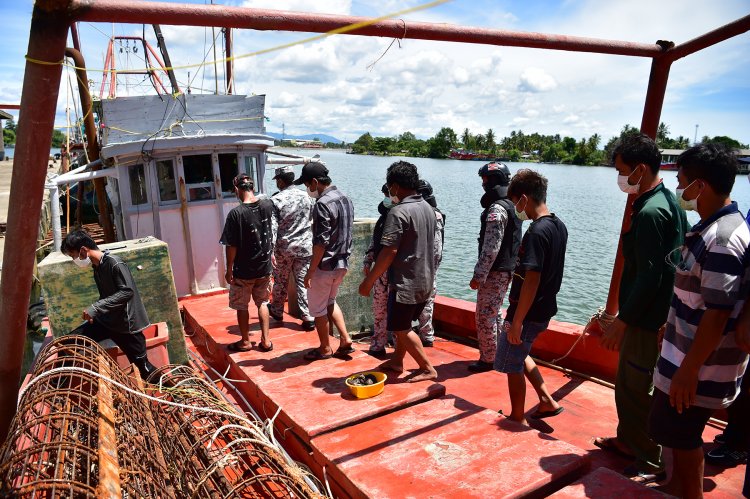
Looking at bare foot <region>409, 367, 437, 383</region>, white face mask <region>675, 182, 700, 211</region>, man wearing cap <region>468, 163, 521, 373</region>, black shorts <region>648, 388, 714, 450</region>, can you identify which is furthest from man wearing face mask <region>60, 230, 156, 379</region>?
white face mask <region>675, 182, 700, 211</region>

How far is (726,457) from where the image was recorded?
328cm

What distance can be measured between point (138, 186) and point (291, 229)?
9.68ft

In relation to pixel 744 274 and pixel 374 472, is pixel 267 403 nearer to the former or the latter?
pixel 374 472

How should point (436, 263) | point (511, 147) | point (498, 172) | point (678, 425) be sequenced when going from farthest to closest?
1. point (511, 147)
2. point (436, 263)
3. point (498, 172)
4. point (678, 425)

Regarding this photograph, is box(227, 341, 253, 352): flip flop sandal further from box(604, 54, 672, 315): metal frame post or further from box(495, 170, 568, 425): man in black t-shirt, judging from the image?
box(604, 54, 672, 315): metal frame post

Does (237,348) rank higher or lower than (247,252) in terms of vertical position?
lower

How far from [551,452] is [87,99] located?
7.31m

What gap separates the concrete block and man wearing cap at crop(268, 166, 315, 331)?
119 centimetres

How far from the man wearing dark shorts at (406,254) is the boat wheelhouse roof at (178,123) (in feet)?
13.2

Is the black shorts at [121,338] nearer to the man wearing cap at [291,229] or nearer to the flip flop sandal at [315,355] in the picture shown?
the flip flop sandal at [315,355]

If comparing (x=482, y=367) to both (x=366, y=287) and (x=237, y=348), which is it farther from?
(x=237, y=348)

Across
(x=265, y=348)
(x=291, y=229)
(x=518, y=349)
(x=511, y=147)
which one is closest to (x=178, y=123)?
(x=291, y=229)

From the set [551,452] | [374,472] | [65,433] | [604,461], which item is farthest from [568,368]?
[65,433]

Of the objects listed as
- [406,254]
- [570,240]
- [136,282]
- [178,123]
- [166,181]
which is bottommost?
[570,240]
